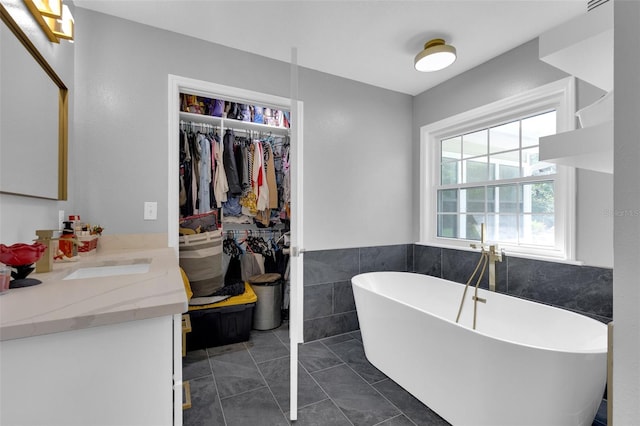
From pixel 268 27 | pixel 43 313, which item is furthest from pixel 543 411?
pixel 268 27

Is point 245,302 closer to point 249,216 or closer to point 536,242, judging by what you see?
point 249,216

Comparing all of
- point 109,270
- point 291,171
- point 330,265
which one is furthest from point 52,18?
point 330,265

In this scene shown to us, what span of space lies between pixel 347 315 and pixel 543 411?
65.5 inches

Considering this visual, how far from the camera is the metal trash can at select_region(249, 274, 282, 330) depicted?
276cm

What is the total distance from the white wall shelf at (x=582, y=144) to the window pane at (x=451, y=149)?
2056 mm

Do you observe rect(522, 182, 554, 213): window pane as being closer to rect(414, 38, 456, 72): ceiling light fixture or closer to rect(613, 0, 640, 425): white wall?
rect(414, 38, 456, 72): ceiling light fixture

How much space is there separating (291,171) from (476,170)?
1885 mm

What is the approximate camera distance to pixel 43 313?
695mm

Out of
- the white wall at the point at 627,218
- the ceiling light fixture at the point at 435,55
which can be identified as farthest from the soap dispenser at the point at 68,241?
the ceiling light fixture at the point at 435,55

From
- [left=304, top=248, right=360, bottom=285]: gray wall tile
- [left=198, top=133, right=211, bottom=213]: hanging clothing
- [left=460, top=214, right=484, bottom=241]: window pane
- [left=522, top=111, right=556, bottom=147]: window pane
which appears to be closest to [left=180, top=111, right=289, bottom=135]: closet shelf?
[left=198, top=133, right=211, bottom=213]: hanging clothing

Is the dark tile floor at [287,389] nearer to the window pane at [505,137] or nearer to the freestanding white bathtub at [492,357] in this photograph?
the freestanding white bathtub at [492,357]

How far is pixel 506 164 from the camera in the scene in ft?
7.89

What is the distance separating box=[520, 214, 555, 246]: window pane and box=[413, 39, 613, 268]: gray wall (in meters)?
0.22

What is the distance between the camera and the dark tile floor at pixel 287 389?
5.24ft
